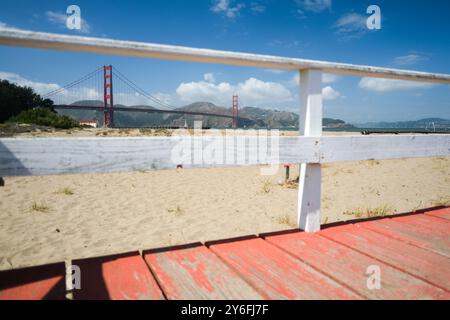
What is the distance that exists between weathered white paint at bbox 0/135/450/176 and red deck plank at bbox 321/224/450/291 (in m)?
0.49

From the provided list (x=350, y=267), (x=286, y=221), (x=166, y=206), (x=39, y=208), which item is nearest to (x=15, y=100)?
(x=39, y=208)

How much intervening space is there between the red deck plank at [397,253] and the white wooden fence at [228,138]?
21 centimetres

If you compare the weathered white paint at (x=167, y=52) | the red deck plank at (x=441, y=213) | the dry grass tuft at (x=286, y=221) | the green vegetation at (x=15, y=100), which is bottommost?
the dry grass tuft at (x=286, y=221)

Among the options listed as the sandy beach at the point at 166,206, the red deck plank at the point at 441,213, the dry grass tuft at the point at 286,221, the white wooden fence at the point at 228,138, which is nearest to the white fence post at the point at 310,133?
the white wooden fence at the point at 228,138

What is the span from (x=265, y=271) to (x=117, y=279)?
66 cm

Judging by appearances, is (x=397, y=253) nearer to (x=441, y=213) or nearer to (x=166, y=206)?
(x=441, y=213)

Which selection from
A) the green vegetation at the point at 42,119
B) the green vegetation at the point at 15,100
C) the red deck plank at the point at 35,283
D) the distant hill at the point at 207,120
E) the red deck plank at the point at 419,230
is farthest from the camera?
the distant hill at the point at 207,120

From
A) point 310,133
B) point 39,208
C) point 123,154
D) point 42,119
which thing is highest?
point 42,119

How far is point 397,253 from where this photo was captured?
1.62 metres

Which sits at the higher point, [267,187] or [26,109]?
[26,109]

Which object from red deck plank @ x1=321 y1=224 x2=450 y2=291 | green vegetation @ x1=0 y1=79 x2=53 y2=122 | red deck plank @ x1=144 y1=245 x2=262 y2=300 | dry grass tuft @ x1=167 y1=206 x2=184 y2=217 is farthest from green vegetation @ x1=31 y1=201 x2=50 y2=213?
green vegetation @ x1=0 y1=79 x2=53 y2=122

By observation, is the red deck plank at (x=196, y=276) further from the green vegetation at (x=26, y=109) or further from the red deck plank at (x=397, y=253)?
the green vegetation at (x=26, y=109)

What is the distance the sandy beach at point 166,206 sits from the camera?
3791mm
